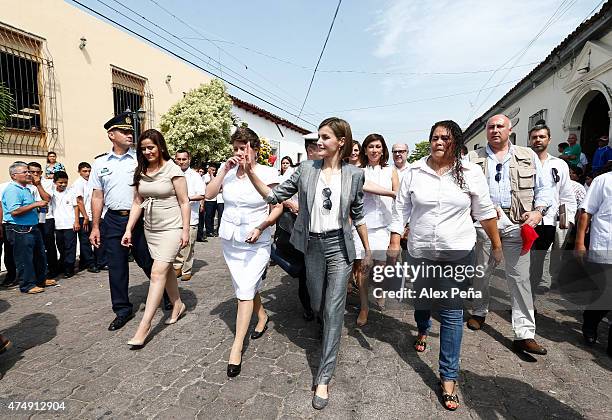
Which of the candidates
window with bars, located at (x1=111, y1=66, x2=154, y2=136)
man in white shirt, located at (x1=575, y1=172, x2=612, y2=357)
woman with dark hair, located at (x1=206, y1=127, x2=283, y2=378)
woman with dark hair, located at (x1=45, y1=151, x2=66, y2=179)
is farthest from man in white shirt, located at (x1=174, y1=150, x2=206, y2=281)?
window with bars, located at (x1=111, y1=66, x2=154, y2=136)

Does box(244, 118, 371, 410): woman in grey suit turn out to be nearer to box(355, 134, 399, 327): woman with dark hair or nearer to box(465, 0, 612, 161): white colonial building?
box(355, 134, 399, 327): woman with dark hair

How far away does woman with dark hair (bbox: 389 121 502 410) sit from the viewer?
249cm

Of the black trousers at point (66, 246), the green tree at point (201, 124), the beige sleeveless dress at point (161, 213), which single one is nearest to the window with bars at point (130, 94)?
the green tree at point (201, 124)

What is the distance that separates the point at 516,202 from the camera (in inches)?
128

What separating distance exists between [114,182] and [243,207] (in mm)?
1732

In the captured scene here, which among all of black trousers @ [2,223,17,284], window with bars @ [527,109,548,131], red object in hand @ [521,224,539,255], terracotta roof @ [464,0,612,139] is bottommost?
black trousers @ [2,223,17,284]

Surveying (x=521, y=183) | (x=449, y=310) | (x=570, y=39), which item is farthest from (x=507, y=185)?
(x=570, y=39)

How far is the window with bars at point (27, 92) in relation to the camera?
7.29m

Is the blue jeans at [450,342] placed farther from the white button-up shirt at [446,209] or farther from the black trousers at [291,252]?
the black trousers at [291,252]

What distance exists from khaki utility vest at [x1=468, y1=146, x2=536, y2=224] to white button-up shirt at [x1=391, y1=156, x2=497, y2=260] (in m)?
0.82

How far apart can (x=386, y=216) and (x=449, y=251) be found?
133 centimetres

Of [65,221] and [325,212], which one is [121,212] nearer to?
[325,212]

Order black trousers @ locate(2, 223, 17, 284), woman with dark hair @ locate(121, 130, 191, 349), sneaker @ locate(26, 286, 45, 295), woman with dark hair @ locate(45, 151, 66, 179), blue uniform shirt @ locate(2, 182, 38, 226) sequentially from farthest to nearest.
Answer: woman with dark hair @ locate(45, 151, 66, 179)
black trousers @ locate(2, 223, 17, 284)
sneaker @ locate(26, 286, 45, 295)
blue uniform shirt @ locate(2, 182, 38, 226)
woman with dark hair @ locate(121, 130, 191, 349)

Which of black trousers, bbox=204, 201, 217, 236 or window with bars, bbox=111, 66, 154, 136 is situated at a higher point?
window with bars, bbox=111, 66, 154, 136
